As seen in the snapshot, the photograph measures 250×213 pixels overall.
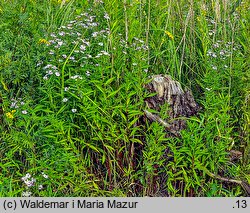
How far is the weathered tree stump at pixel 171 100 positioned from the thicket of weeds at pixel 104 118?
0.13m

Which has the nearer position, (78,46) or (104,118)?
(104,118)

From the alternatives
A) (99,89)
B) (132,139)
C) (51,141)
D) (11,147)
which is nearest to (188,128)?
(132,139)

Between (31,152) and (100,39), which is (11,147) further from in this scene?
(100,39)

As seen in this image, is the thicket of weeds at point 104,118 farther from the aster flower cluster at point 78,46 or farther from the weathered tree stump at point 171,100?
the weathered tree stump at point 171,100

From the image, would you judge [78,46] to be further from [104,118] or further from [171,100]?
[171,100]

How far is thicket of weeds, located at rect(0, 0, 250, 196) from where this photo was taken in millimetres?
3703

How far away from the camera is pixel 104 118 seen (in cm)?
370

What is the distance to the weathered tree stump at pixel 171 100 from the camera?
13.1ft

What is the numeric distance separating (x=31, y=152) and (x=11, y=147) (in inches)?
10.0

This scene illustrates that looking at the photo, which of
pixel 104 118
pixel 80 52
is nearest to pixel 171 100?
pixel 104 118

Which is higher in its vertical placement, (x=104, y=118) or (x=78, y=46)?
(x=78, y=46)

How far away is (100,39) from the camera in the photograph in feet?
13.6

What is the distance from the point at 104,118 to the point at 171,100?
0.64 m

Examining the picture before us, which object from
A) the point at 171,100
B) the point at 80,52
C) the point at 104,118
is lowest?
the point at 104,118
